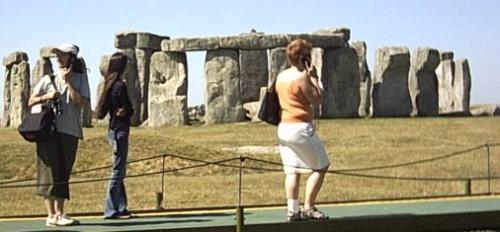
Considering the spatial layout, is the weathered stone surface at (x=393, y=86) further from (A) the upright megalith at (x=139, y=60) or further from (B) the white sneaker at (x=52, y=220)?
(B) the white sneaker at (x=52, y=220)

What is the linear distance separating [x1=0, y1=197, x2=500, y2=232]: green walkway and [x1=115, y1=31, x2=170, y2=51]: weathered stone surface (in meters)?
24.3

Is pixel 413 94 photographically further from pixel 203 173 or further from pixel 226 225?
pixel 226 225

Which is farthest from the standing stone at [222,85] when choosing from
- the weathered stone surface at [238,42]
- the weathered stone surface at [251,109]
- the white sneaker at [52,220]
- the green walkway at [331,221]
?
the white sneaker at [52,220]

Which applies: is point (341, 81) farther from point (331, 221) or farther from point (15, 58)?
point (331, 221)

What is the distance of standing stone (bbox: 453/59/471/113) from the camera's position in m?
35.5

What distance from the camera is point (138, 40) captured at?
33875 millimetres

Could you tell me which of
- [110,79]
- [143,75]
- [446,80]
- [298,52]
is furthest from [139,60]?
[298,52]

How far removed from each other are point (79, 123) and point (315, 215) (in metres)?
2.14

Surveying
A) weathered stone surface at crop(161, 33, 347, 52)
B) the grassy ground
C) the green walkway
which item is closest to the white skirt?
the green walkway

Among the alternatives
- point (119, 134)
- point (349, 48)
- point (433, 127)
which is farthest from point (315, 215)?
point (349, 48)

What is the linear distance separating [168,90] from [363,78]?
26.5ft

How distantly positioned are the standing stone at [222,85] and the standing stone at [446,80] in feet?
29.2

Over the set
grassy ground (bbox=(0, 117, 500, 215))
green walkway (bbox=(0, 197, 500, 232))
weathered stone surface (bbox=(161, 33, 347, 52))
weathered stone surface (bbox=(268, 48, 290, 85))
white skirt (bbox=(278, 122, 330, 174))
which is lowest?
grassy ground (bbox=(0, 117, 500, 215))

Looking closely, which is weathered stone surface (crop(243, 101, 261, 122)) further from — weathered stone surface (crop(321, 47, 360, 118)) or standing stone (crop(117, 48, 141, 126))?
standing stone (crop(117, 48, 141, 126))
